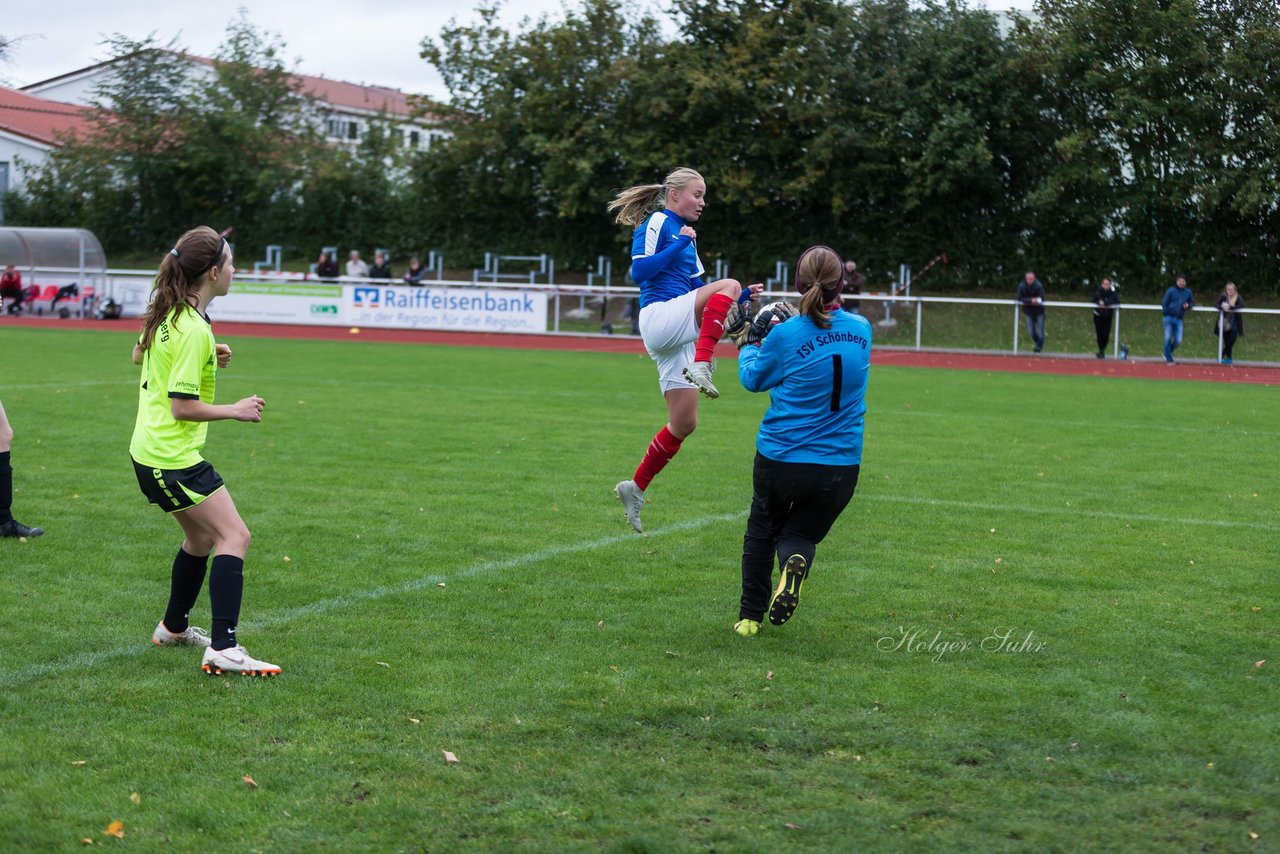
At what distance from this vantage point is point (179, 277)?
5238mm

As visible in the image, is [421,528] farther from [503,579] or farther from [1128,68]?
[1128,68]

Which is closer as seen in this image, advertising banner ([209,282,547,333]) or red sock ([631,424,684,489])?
red sock ([631,424,684,489])

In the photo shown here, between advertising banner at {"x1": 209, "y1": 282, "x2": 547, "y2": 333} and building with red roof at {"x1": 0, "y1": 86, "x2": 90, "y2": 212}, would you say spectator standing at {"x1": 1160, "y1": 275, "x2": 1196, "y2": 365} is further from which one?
building with red roof at {"x1": 0, "y1": 86, "x2": 90, "y2": 212}

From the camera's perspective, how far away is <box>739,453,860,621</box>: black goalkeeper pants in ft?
19.3

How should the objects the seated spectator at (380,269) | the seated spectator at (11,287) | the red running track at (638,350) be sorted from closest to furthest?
the red running track at (638,350)
the seated spectator at (11,287)
the seated spectator at (380,269)

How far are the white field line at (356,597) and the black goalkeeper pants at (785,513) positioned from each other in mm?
1844

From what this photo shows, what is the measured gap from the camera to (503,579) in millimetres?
7195

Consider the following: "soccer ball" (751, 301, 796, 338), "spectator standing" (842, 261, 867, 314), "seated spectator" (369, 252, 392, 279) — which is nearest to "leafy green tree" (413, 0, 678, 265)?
"seated spectator" (369, 252, 392, 279)

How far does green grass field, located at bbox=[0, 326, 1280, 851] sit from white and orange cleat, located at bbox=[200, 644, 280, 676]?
4.5 inches

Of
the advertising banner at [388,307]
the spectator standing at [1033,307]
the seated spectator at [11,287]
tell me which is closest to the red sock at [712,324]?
the spectator standing at [1033,307]

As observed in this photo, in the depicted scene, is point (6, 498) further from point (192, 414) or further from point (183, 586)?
point (192, 414)

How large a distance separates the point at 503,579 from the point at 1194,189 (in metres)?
31.3

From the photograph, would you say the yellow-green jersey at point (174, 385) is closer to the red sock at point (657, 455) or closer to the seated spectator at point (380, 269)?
the red sock at point (657, 455)

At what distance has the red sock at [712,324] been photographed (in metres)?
7.22
